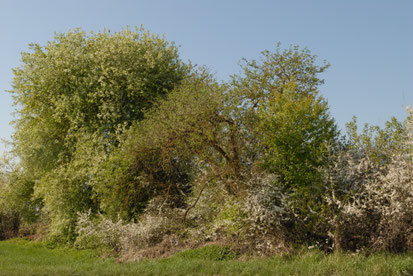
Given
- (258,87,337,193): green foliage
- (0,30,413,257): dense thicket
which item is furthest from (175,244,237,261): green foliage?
(258,87,337,193): green foliage

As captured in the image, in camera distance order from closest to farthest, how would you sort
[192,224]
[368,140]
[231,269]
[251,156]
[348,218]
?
[231,269] < [348,218] < [368,140] < [251,156] < [192,224]

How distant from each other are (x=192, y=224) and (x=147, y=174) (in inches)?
174

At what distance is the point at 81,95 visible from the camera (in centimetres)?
2530

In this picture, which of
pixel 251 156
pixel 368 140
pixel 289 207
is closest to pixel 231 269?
pixel 289 207

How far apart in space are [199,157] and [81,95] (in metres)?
11.6

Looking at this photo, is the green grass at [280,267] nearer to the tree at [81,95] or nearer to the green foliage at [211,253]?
the green foliage at [211,253]

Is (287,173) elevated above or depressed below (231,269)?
above

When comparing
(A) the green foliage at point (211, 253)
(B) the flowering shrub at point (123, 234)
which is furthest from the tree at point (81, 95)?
(A) the green foliage at point (211, 253)

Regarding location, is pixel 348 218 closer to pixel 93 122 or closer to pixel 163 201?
pixel 163 201

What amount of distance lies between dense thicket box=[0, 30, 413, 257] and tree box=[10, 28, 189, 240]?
0.11 metres

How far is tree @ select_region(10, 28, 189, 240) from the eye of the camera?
2419 cm

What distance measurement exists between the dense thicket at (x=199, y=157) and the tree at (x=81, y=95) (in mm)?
108

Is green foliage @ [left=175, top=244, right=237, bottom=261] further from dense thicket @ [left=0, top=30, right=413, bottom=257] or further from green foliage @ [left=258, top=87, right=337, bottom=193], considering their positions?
green foliage @ [left=258, top=87, right=337, bottom=193]

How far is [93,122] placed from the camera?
83.5 ft
